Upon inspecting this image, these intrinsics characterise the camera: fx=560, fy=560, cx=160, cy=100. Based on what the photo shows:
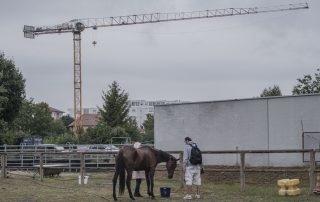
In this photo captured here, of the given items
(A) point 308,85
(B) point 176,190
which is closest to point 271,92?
(A) point 308,85

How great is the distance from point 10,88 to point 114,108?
87.3 feet

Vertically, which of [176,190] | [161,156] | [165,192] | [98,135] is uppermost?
[98,135]

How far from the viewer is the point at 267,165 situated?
2295cm

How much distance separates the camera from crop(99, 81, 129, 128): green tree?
61.0 m

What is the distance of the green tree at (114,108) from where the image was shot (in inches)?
2402

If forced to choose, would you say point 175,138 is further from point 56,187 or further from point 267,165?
point 56,187

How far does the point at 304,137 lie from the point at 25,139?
24291mm

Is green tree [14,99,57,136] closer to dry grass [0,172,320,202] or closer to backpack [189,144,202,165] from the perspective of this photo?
dry grass [0,172,320,202]

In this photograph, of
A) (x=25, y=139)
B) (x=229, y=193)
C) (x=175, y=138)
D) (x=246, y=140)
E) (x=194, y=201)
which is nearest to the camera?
(x=194, y=201)

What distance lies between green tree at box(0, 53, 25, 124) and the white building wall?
11.7 metres

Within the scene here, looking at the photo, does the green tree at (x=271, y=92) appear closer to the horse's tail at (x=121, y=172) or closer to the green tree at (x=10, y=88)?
the green tree at (x=10, y=88)

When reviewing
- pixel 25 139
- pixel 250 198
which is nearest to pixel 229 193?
pixel 250 198

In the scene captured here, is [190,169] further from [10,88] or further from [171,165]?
[10,88]

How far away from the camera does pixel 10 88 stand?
3500cm
